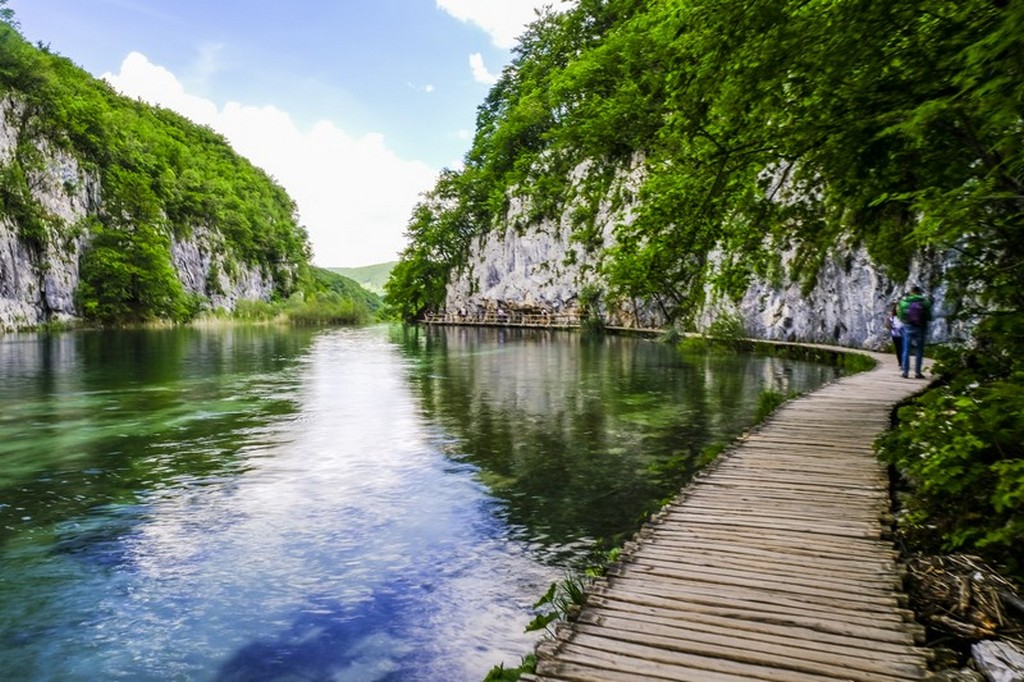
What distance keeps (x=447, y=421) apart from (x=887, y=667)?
12.7 m

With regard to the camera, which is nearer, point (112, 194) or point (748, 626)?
point (748, 626)

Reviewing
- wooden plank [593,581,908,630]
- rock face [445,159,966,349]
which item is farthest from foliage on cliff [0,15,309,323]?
wooden plank [593,581,908,630]

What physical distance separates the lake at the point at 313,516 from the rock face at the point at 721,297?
4212 millimetres

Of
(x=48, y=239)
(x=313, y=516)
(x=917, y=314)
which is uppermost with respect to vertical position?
(x=48, y=239)

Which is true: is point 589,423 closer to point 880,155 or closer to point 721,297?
point 721,297

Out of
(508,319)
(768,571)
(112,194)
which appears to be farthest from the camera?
(112,194)

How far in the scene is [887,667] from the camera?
151 inches

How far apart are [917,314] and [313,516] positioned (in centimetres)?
1391

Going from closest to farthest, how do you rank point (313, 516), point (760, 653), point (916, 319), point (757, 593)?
point (760, 653), point (757, 593), point (313, 516), point (916, 319)

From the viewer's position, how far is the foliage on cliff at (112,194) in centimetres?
7619

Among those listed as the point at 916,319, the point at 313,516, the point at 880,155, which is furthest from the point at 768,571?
the point at 916,319

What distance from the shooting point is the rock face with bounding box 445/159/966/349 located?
2327 cm

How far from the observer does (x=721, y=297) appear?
17422mm

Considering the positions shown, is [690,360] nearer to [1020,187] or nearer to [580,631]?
[1020,187]
